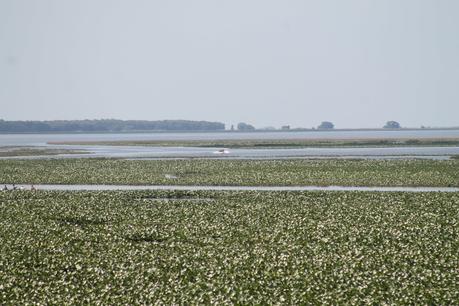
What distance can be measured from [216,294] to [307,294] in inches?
87.8

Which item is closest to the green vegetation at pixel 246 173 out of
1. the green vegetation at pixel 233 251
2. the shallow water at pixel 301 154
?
the green vegetation at pixel 233 251

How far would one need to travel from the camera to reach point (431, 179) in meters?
44.1

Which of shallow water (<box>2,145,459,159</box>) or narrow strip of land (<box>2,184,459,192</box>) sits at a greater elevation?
shallow water (<box>2,145,459,159</box>)

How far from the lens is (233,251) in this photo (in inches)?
862

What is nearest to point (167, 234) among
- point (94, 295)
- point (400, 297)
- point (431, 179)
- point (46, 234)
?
point (46, 234)

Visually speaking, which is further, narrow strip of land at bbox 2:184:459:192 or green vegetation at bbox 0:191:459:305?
narrow strip of land at bbox 2:184:459:192

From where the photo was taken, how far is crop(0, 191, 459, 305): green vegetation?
1739 centimetres

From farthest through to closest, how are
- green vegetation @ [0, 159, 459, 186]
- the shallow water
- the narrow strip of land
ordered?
the shallow water, green vegetation @ [0, 159, 459, 186], the narrow strip of land

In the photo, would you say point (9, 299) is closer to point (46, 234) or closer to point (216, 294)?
point (216, 294)

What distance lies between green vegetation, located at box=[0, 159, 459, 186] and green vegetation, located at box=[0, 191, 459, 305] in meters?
10.8

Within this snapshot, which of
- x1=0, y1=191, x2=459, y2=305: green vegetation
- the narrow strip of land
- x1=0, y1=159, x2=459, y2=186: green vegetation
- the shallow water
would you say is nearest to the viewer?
x1=0, y1=191, x2=459, y2=305: green vegetation

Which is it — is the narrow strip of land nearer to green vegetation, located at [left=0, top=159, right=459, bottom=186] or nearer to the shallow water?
green vegetation, located at [left=0, top=159, right=459, bottom=186]

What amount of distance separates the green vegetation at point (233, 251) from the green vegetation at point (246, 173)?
1083 cm

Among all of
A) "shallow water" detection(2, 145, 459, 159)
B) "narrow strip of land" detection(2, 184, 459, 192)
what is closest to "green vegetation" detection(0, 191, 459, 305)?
"narrow strip of land" detection(2, 184, 459, 192)
